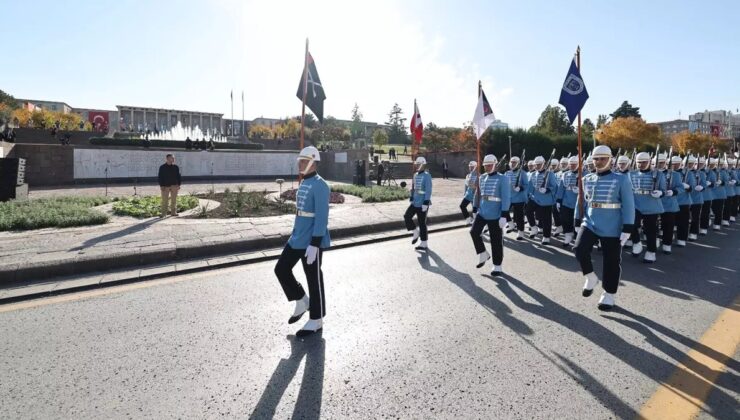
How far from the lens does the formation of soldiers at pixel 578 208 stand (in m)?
4.48

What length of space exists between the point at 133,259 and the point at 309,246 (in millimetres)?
3942

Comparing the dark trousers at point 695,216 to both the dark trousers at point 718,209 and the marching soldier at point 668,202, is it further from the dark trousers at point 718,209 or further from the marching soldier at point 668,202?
the dark trousers at point 718,209

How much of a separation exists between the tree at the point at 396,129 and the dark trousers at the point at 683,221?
89007 mm

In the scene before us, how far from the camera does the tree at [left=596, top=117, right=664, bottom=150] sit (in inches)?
1681

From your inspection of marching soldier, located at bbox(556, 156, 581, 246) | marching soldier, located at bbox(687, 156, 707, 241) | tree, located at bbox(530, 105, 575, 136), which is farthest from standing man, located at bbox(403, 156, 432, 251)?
tree, located at bbox(530, 105, 575, 136)

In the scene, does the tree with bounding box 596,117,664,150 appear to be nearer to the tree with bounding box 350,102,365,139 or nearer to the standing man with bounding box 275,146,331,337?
the standing man with bounding box 275,146,331,337

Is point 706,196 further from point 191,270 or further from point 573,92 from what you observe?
point 191,270

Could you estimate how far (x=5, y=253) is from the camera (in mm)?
6547

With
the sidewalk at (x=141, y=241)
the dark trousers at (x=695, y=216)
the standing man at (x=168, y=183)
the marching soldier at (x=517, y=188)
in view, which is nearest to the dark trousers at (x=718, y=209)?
the dark trousers at (x=695, y=216)

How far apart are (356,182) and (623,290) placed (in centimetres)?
1819

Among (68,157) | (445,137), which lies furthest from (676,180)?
(445,137)

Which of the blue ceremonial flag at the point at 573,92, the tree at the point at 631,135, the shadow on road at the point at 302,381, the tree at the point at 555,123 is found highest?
the tree at the point at 555,123

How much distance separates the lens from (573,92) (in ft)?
29.3

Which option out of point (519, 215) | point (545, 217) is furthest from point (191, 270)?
point (545, 217)
